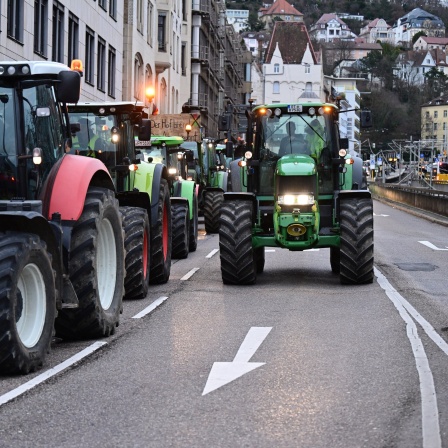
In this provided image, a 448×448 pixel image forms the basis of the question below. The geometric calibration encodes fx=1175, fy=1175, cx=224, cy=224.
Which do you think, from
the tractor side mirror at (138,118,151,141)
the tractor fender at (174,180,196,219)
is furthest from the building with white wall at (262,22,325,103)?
the tractor side mirror at (138,118,151,141)

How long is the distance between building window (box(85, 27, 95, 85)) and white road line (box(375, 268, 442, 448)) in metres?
27.2

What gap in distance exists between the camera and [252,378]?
8.94m

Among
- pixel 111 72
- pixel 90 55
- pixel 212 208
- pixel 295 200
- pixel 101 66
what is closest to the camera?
pixel 295 200

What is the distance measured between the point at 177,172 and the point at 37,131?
58.7 feet

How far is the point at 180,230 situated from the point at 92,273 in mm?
11744

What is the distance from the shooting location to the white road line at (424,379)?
6.87 m

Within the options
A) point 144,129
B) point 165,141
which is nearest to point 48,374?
point 144,129

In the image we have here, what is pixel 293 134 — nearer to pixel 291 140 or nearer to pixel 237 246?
pixel 291 140

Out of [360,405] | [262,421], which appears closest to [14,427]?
[262,421]

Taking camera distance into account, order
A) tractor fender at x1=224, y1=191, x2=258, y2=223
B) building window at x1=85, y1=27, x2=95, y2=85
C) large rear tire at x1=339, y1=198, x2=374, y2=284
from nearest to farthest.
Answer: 1. large rear tire at x1=339, y1=198, x2=374, y2=284
2. tractor fender at x1=224, y1=191, x2=258, y2=223
3. building window at x1=85, y1=27, x2=95, y2=85

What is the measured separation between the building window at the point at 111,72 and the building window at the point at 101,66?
49.8 inches

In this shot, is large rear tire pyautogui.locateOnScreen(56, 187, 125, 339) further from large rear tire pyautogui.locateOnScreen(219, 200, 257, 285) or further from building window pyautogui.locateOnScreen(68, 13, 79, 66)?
building window pyautogui.locateOnScreen(68, 13, 79, 66)

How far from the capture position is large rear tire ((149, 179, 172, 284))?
1661cm

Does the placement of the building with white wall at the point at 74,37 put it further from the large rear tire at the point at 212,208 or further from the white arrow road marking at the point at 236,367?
the white arrow road marking at the point at 236,367
